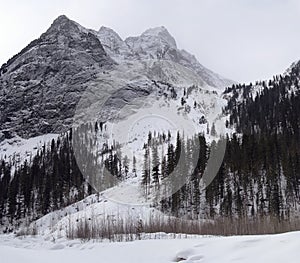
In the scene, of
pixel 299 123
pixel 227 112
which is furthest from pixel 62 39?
pixel 299 123

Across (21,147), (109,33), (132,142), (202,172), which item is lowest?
(202,172)

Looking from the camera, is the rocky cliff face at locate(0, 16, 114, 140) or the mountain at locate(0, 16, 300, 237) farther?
the rocky cliff face at locate(0, 16, 114, 140)

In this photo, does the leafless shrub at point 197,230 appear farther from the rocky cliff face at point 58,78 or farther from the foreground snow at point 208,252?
the rocky cliff face at point 58,78

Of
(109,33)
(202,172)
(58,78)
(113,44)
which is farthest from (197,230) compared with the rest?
(109,33)

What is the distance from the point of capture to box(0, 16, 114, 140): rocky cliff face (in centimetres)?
11181

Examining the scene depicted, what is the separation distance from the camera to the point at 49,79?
123 metres

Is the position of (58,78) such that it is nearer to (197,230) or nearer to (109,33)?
(109,33)

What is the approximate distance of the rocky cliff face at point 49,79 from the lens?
11181 centimetres

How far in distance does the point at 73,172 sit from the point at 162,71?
92.1 m

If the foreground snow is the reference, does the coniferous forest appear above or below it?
above

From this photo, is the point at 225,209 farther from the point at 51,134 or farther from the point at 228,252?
the point at 51,134

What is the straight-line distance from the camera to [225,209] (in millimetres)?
36188

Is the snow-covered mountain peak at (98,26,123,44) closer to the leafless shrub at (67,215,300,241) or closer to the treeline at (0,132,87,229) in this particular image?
the treeline at (0,132,87,229)

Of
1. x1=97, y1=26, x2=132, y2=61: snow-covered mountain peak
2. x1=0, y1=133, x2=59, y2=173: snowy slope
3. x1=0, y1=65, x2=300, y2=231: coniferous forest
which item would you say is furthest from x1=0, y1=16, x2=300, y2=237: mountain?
x1=97, y1=26, x2=132, y2=61: snow-covered mountain peak
